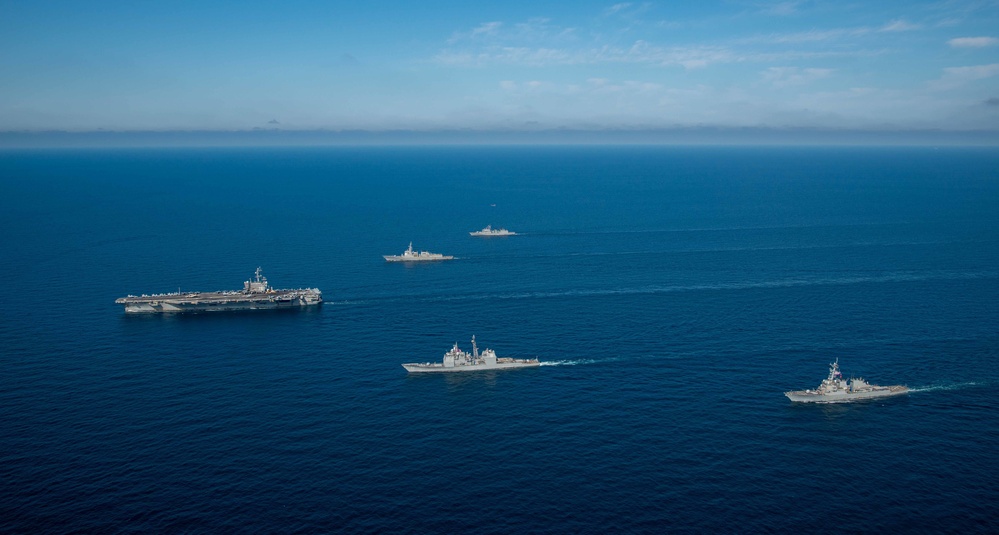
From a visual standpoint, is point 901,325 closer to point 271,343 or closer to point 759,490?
point 759,490

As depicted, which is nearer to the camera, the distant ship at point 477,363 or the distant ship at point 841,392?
the distant ship at point 841,392

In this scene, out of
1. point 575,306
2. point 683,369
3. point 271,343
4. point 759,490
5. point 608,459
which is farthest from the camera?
point 575,306

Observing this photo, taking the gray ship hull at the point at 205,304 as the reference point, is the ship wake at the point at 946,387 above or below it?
below

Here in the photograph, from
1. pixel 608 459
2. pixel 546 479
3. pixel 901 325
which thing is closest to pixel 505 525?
pixel 546 479

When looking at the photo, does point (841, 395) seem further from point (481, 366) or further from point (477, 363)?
point (477, 363)

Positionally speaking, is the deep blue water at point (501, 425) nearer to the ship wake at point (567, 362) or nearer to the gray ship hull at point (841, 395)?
the ship wake at point (567, 362)

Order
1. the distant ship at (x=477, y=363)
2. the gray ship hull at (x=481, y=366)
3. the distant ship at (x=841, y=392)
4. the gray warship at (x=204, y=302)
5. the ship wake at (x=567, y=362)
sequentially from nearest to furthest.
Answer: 1. the distant ship at (x=841, y=392)
2. the gray ship hull at (x=481, y=366)
3. the distant ship at (x=477, y=363)
4. the ship wake at (x=567, y=362)
5. the gray warship at (x=204, y=302)

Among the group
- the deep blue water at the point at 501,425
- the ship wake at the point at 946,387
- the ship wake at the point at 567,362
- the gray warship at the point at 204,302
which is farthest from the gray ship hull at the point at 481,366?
the ship wake at the point at 946,387

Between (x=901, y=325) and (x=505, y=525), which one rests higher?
(x=901, y=325)
